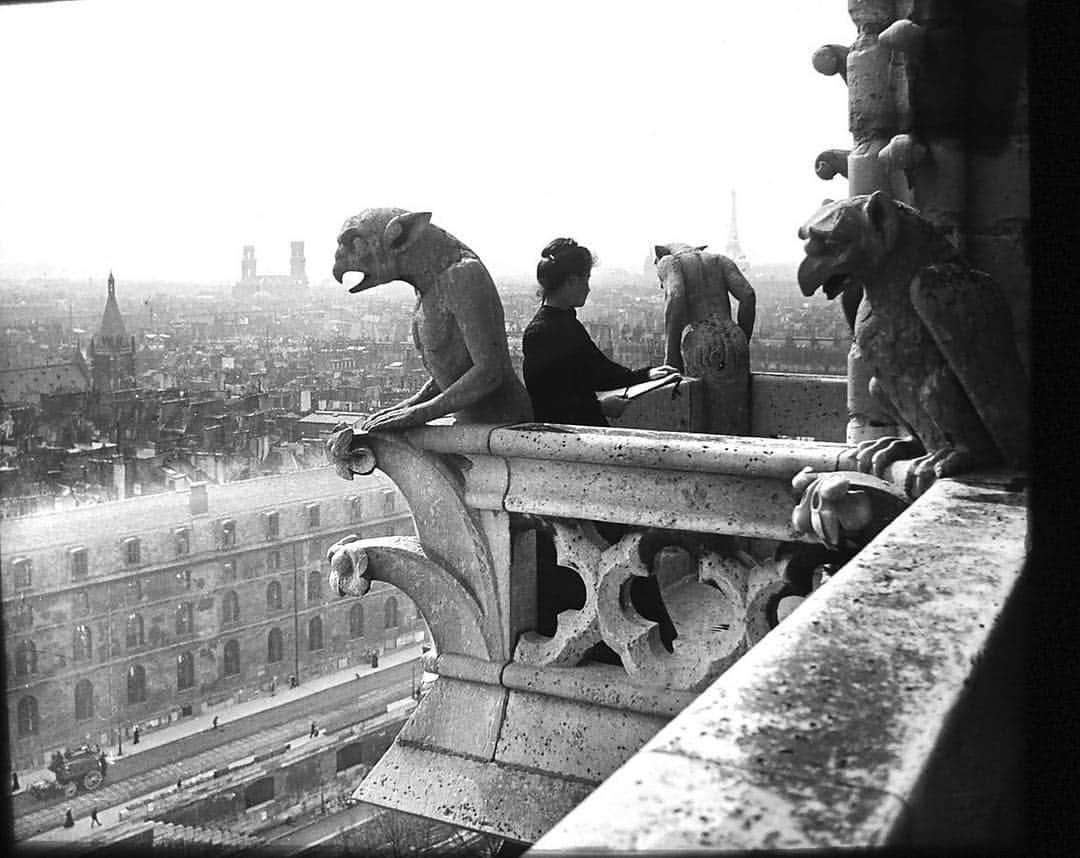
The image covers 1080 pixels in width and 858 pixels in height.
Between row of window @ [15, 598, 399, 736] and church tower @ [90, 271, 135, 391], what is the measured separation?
3.86 ft

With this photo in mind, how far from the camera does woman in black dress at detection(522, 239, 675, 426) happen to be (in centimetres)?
397

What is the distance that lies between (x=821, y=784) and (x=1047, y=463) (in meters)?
0.41

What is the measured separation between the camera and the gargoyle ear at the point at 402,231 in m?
3.54

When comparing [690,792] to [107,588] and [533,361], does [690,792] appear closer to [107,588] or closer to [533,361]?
[533,361]

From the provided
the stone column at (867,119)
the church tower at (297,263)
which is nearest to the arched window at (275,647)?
the church tower at (297,263)

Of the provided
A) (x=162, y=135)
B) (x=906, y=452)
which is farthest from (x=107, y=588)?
(x=906, y=452)

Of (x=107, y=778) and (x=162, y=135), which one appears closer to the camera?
(x=107, y=778)

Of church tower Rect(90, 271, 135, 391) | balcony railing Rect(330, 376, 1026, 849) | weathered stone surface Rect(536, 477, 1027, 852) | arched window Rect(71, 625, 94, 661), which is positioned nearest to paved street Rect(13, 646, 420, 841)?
arched window Rect(71, 625, 94, 661)

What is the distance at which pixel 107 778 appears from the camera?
5.65 meters

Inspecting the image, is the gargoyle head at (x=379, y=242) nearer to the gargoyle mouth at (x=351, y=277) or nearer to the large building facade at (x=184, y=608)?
the gargoyle mouth at (x=351, y=277)

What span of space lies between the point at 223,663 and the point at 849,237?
4.11 m

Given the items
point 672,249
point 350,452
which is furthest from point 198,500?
point 350,452

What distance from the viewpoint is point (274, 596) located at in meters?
5.77

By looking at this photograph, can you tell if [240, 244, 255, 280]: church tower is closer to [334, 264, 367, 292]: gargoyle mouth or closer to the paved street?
the paved street
